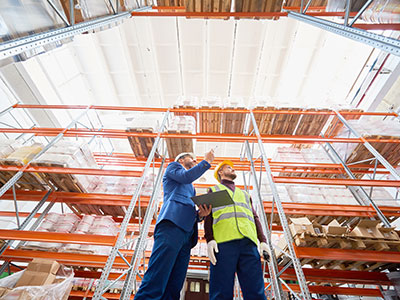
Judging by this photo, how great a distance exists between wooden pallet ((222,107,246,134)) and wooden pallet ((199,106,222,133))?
0.61 ft

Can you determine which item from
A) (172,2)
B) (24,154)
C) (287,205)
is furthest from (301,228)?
(172,2)

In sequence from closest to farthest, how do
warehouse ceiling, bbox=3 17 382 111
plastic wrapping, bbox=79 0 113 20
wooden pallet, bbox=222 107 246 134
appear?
1. plastic wrapping, bbox=79 0 113 20
2. wooden pallet, bbox=222 107 246 134
3. warehouse ceiling, bbox=3 17 382 111

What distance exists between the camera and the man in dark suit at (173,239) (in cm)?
229

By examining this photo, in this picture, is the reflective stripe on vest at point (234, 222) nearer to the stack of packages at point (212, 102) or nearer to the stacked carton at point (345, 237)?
the stacked carton at point (345, 237)

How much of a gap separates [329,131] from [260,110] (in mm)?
3076

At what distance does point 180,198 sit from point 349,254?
285 cm

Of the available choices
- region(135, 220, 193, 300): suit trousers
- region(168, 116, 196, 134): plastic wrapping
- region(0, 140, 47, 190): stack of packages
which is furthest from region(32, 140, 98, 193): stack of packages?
region(135, 220, 193, 300): suit trousers

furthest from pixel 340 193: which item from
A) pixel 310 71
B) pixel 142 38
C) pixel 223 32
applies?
pixel 142 38

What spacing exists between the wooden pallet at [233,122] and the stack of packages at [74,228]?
4439mm

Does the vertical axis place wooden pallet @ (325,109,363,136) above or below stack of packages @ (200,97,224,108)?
above

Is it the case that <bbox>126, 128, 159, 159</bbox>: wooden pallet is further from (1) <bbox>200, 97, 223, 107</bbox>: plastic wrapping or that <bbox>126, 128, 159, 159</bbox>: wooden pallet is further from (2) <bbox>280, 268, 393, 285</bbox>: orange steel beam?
(2) <bbox>280, 268, 393, 285</bbox>: orange steel beam

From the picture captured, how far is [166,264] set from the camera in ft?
7.80

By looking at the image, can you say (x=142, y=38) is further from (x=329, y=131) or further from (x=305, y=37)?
(x=329, y=131)

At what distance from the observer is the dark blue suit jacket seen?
107 inches
